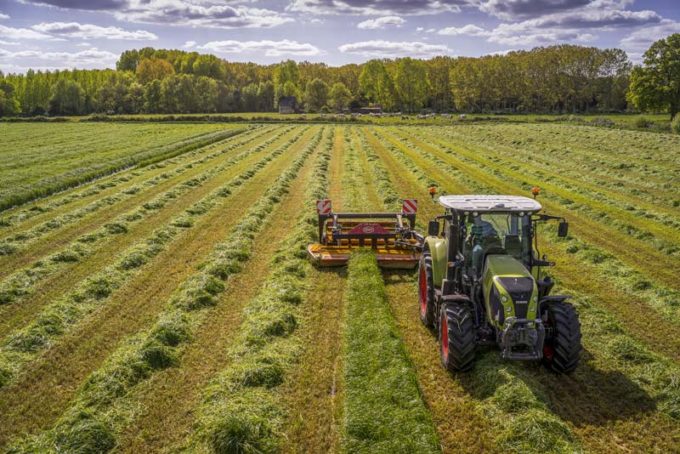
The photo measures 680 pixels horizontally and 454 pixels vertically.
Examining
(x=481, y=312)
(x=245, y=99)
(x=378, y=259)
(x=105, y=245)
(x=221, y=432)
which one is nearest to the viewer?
(x=221, y=432)

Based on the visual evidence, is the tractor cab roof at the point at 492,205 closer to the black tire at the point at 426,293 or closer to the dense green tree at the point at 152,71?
the black tire at the point at 426,293

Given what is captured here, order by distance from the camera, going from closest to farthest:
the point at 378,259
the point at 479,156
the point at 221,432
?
the point at 221,432 → the point at 378,259 → the point at 479,156

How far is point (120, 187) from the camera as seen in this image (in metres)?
25.5

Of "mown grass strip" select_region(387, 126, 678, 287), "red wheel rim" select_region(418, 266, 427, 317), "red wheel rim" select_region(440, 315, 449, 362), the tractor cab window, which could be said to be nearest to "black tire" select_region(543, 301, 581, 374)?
the tractor cab window

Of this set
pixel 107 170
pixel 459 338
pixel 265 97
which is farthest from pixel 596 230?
pixel 265 97

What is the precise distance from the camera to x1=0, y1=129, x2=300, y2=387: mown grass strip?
9.01 meters

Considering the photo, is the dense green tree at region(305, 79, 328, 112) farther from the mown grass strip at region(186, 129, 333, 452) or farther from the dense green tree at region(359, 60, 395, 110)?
the mown grass strip at region(186, 129, 333, 452)

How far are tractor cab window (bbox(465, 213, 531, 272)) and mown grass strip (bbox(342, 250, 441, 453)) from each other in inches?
78.6

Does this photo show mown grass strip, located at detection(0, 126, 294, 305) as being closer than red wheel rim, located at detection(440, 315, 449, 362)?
No

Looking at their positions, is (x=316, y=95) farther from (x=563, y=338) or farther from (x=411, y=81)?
(x=563, y=338)

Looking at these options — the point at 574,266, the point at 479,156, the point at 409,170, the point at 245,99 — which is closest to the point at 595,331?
the point at 574,266

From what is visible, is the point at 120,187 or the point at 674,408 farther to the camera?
the point at 120,187

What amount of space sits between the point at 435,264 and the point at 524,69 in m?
107

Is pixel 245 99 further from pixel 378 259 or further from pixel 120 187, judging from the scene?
pixel 378 259
